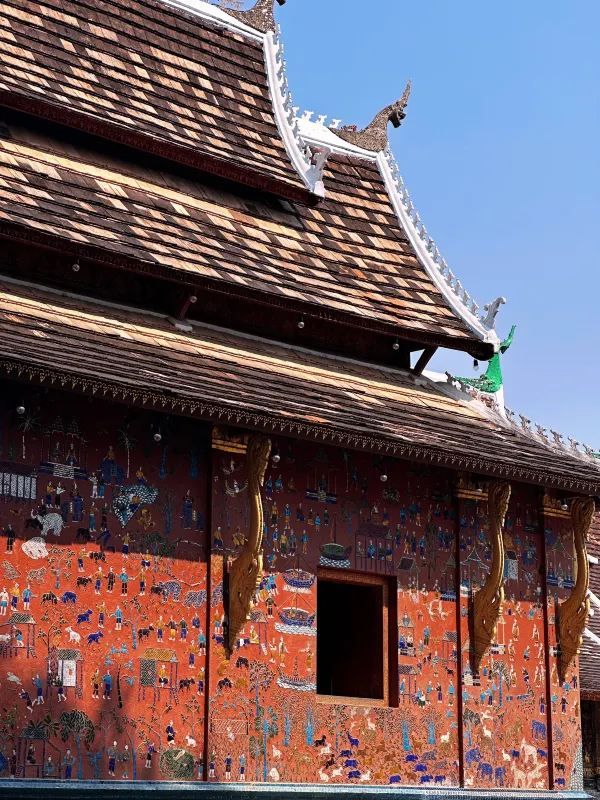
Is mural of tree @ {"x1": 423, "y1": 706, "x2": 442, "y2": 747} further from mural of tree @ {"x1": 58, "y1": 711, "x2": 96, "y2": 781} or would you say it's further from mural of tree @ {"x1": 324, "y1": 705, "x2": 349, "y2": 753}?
mural of tree @ {"x1": 58, "y1": 711, "x2": 96, "y2": 781}

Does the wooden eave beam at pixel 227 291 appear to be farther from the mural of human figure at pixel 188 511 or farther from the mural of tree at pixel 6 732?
the mural of tree at pixel 6 732

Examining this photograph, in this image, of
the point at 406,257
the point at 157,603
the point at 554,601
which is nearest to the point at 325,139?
the point at 406,257

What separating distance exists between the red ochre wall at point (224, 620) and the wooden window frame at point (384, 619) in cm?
7

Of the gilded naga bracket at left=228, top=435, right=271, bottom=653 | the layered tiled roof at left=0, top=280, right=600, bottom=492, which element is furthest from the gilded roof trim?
the gilded naga bracket at left=228, top=435, right=271, bottom=653

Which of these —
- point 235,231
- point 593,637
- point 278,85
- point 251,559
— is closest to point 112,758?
point 251,559

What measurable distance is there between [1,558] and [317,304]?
4.97m

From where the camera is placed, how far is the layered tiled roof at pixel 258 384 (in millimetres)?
12562

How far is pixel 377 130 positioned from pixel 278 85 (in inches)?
60.1

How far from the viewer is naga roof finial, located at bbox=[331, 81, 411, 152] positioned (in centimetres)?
1894

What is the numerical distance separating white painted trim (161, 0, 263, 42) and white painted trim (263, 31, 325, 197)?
0.19 m

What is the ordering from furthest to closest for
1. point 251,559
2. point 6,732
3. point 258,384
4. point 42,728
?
point 258,384 < point 251,559 < point 42,728 < point 6,732

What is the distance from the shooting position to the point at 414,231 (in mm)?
18406

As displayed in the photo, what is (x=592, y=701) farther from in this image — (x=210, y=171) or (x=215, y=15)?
(x=215, y=15)

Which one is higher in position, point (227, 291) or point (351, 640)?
point (227, 291)
